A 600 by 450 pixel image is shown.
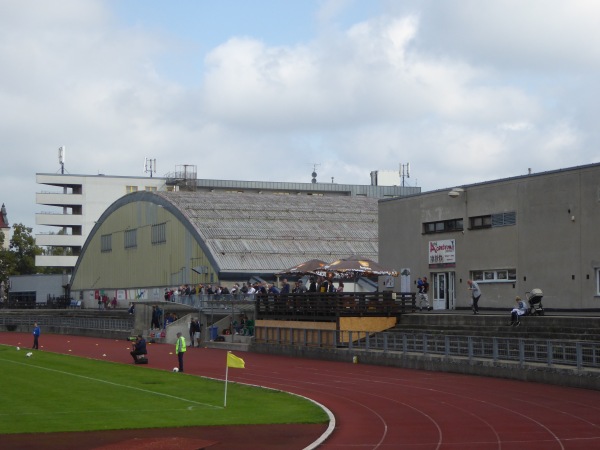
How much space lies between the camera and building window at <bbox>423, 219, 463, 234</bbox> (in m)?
52.2

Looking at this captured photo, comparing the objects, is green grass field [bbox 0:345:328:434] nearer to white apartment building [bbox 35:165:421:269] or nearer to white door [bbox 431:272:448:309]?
white door [bbox 431:272:448:309]

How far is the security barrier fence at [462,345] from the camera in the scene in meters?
31.7

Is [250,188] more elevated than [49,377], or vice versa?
[250,188]

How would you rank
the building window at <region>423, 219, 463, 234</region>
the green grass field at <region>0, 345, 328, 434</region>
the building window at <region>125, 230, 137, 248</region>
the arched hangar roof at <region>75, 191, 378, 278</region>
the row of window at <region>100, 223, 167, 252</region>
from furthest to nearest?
the building window at <region>125, 230, 137, 248</region> → the row of window at <region>100, 223, 167, 252</region> → the arched hangar roof at <region>75, 191, 378, 278</region> → the building window at <region>423, 219, 463, 234</region> → the green grass field at <region>0, 345, 328, 434</region>

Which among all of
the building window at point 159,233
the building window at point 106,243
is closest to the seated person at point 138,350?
the building window at point 159,233

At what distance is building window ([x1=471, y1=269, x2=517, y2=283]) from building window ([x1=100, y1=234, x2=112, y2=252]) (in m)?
58.1

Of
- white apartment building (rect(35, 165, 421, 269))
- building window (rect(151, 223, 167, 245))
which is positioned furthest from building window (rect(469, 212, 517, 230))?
white apartment building (rect(35, 165, 421, 269))

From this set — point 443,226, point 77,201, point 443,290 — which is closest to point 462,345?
point 443,290

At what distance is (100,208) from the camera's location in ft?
413

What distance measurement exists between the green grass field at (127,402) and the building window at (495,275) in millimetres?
16859

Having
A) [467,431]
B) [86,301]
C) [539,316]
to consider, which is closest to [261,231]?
[86,301]

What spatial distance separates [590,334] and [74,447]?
19772 millimetres

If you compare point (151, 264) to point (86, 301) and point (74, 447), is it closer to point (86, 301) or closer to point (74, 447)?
point (86, 301)

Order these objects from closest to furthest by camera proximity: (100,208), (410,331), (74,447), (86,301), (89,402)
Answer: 1. (74,447)
2. (89,402)
3. (410,331)
4. (86,301)
5. (100,208)
